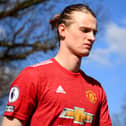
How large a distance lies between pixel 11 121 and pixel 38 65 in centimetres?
48

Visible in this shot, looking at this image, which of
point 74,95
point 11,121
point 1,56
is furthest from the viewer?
point 1,56

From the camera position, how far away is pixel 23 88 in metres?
2.49

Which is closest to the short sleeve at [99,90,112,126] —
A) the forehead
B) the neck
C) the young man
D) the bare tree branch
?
the young man

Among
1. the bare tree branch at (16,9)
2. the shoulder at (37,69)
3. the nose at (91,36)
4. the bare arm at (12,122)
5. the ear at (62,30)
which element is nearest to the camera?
the bare arm at (12,122)

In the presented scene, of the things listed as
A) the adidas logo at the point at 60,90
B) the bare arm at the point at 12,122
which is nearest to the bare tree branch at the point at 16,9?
the adidas logo at the point at 60,90

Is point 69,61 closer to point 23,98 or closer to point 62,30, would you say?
point 62,30

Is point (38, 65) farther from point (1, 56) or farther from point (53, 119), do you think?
point (1, 56)

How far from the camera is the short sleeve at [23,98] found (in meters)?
2.46

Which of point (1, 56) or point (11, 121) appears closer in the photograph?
point (11, 121)

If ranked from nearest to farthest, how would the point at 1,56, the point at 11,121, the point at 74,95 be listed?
1. the point at 11,121
2. the point at 74,95
3. the point at 1,56

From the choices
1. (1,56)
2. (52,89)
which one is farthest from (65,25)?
(1,56)

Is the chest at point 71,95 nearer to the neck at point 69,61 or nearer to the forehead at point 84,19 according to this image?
the neck at point 69,61

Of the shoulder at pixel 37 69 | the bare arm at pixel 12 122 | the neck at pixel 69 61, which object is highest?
the neck at pixel 69 61

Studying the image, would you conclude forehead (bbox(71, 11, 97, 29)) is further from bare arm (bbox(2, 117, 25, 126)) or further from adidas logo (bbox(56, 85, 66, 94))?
bare arm (bbox(2, 117, 25, 126))
